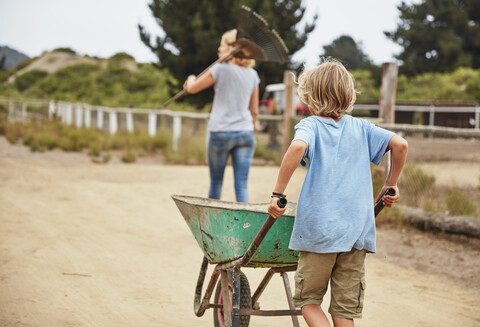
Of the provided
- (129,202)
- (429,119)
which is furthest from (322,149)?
(429,119)

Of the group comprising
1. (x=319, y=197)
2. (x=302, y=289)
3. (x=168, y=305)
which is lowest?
(x=168, y=305)

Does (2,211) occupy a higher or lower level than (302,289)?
lower

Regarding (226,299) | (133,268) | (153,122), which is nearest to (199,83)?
(133,268)

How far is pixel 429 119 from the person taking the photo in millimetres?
20781

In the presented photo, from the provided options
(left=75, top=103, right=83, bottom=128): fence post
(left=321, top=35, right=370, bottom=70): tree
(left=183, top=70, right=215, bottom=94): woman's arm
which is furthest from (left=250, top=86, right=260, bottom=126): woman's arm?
(left=321, top=35, right=370, bottom=70): tree

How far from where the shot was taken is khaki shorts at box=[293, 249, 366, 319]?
2.54 meters

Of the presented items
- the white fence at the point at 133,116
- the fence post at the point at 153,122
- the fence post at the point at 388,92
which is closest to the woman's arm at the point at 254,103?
the fence post at the point at 388,92

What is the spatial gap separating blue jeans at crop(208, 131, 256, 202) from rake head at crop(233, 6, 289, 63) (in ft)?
2.17

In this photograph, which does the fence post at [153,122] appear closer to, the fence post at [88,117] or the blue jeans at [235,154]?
the fence post at [88,117]

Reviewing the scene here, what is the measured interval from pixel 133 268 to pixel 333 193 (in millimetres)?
2664

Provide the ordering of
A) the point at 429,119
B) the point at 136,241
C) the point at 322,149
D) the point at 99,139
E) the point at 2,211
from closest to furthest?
the point at 322,149
the point at 136,241
the point at 2,211
the point at 99,139
the point at 429,119

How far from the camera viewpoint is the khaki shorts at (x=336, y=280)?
8.34ft

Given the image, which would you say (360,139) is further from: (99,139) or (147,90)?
(147,90)

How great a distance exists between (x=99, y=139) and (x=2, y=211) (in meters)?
9.32
